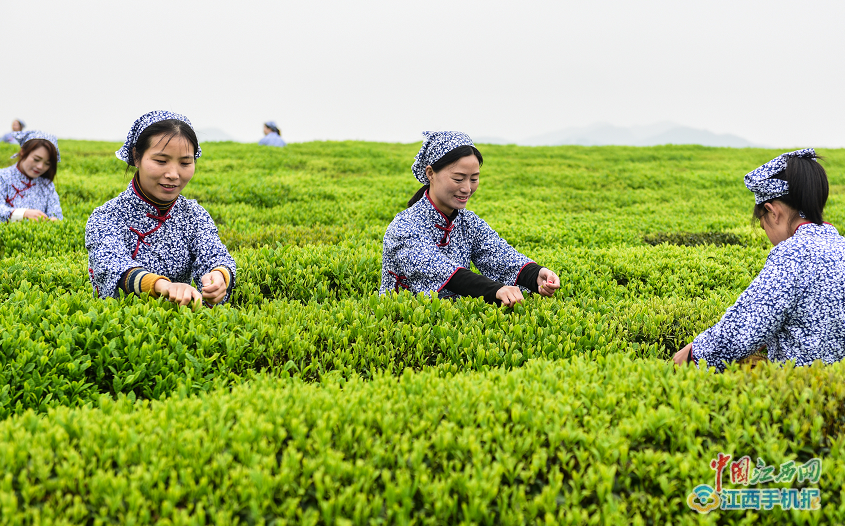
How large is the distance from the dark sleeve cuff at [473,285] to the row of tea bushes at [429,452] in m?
1.67

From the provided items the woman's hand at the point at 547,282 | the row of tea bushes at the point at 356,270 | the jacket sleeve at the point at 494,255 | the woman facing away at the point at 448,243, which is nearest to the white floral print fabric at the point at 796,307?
the woman's hand at the point at 547,282

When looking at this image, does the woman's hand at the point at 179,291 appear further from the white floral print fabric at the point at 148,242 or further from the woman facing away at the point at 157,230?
the white floral print fabric at the point at 148,242

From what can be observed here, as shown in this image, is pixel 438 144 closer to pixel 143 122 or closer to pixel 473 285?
pixel 473 285

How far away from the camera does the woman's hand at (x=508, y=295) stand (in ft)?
16.4

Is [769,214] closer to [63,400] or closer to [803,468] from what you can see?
[803,468]

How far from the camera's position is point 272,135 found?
26.9 meters

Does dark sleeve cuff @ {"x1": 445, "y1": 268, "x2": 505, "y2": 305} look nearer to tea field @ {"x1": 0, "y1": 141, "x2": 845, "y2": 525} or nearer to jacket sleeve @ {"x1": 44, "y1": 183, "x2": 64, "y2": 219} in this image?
tea field @ {"x1": 0, "y1": 141, "x2": 845, "y2": 525}

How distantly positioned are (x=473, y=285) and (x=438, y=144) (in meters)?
1.32

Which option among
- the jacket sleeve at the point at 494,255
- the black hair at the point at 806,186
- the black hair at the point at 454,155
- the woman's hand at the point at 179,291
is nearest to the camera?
the black hair at the point at 806,186

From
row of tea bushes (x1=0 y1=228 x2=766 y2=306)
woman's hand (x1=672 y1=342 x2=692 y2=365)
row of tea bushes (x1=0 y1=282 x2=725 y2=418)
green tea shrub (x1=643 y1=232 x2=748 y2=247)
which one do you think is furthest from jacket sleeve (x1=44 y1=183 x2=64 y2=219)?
green tea shrub (x1=643 y1=232 x2=748 y2=247)

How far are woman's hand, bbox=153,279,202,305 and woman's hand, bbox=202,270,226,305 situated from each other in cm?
11

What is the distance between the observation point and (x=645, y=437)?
3.03m

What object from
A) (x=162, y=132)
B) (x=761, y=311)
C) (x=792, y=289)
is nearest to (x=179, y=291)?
(x=162, y=132)

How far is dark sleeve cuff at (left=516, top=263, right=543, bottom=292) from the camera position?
18.2 feet
